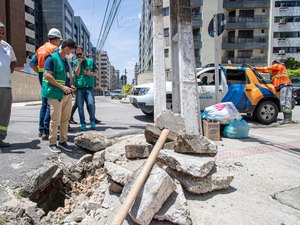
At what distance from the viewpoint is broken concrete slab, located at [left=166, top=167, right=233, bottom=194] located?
2.70 m

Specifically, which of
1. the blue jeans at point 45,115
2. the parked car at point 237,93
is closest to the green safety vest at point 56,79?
the blue jeans at point 45,115

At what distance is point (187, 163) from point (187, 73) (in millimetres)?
1884

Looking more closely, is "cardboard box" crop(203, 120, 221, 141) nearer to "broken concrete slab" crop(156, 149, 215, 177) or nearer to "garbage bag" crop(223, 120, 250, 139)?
"garbage bag" crop(223, 120, 250, 139)

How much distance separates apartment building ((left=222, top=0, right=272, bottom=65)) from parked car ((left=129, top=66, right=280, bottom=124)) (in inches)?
1371

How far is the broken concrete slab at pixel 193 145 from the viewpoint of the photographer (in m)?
3.03

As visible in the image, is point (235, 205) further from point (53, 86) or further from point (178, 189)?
point (53, 86)

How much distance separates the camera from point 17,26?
42000 mm

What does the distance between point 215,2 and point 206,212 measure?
41125 millimetres

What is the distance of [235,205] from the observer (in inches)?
102

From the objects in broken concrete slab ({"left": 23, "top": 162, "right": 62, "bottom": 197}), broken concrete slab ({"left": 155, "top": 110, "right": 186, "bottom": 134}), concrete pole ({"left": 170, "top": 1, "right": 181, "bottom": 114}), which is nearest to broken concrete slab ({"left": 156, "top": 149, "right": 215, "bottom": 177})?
broken concrete slab ({"left": 155, "top": 110, "right": 186, "bottom": 134})

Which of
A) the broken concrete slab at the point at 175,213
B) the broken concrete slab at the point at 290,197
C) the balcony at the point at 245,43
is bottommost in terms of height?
the broken concrete slab at the point at 290,197

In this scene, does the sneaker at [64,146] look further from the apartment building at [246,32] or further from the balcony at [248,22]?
the balcony at [248,22]

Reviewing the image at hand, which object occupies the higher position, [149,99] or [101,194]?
[149,99]

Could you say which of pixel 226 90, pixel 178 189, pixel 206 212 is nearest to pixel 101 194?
pixel 178 189
